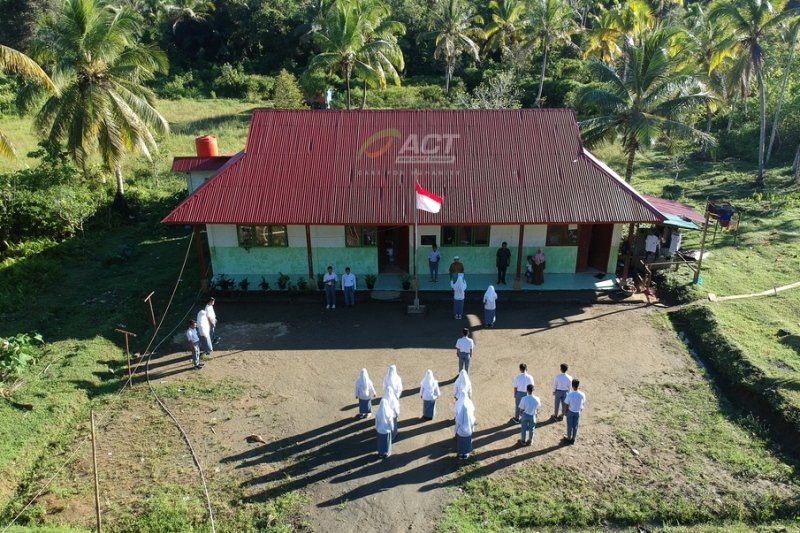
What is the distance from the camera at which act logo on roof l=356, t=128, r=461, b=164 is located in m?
18.5

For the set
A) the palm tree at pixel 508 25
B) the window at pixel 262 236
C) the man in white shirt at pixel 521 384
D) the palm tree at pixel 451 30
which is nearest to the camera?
the man in white shirt at pixel 521 384

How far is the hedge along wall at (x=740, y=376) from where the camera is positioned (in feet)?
38.2

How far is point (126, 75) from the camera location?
71.3ft

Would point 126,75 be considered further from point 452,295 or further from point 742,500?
point 742,500

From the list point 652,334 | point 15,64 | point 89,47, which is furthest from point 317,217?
point 89,47

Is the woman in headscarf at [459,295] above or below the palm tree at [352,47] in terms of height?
below

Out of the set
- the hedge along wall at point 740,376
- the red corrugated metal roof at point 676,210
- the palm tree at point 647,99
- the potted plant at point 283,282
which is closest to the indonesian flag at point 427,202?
the potted plant at point 283,282

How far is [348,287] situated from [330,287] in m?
0.52

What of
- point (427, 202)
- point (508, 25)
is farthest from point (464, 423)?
point (508, 25)

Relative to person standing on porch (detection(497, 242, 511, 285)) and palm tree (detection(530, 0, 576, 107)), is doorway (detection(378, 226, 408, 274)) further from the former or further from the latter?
palm tree (detection(530, 0, 576, 107))

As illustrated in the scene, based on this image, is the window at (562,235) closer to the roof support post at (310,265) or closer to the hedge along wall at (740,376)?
the hedge along wall at (740,376)

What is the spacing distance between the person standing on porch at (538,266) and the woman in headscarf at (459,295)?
115 inches

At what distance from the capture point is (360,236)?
1814cm

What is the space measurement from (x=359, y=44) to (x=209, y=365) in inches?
743
